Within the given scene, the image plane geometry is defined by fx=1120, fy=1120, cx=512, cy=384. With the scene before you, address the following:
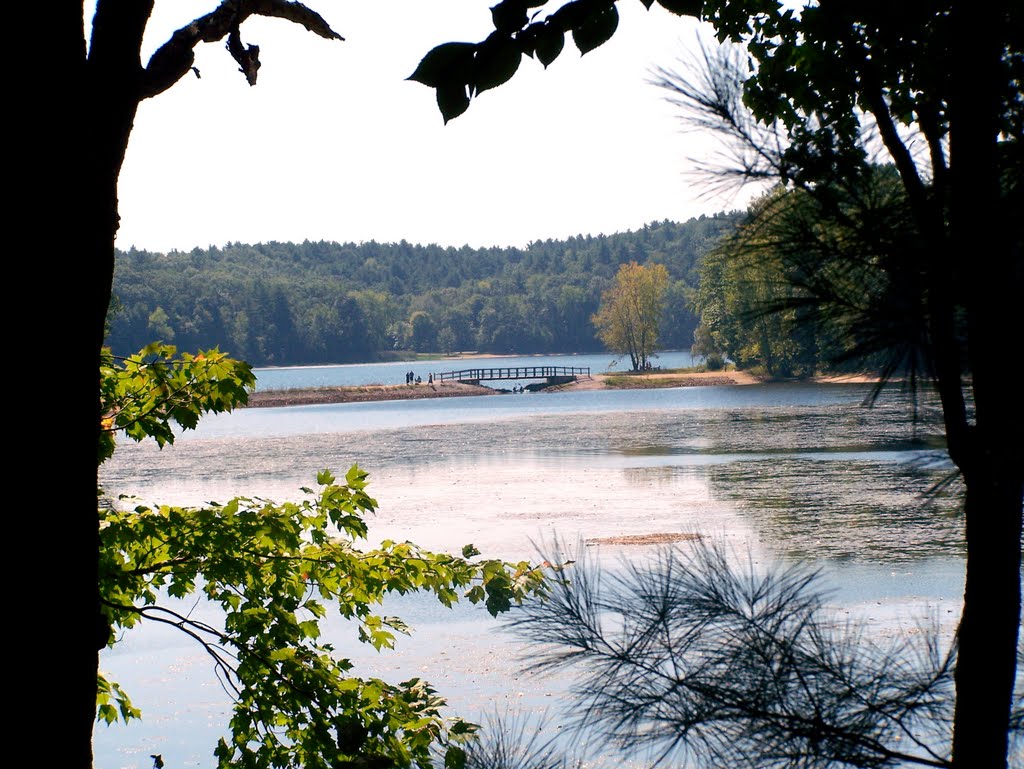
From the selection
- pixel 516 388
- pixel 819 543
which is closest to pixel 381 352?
pixel 516 388

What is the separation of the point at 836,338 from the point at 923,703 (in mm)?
870

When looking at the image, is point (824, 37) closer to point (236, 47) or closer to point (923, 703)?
point (923, 703)

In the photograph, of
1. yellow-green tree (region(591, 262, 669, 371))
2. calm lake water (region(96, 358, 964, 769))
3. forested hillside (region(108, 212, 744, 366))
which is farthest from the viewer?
forested hillside (region(108, 212, 744, 366))

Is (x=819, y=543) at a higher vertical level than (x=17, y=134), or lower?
lower

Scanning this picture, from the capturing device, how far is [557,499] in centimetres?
1923

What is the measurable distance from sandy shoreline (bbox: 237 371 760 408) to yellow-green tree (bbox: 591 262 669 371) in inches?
311

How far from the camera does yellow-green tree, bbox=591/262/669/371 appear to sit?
87.7 metres

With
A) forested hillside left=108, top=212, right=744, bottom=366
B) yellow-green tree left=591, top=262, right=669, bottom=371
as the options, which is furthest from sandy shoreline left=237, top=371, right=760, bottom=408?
forested hillside left=108, top=212, right=744, bottom=366

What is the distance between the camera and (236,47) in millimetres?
5473

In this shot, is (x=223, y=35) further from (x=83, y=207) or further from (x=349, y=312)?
(x=349, y=312)

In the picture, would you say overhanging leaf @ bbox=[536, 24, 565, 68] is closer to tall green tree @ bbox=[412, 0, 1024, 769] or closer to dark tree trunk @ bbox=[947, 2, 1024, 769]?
tall green tree @ bbox=[412, 0, 1024, 769]

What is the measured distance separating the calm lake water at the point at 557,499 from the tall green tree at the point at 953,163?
0.70ft

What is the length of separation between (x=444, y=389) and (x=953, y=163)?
75191 mm

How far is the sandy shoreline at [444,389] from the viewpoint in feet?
233
